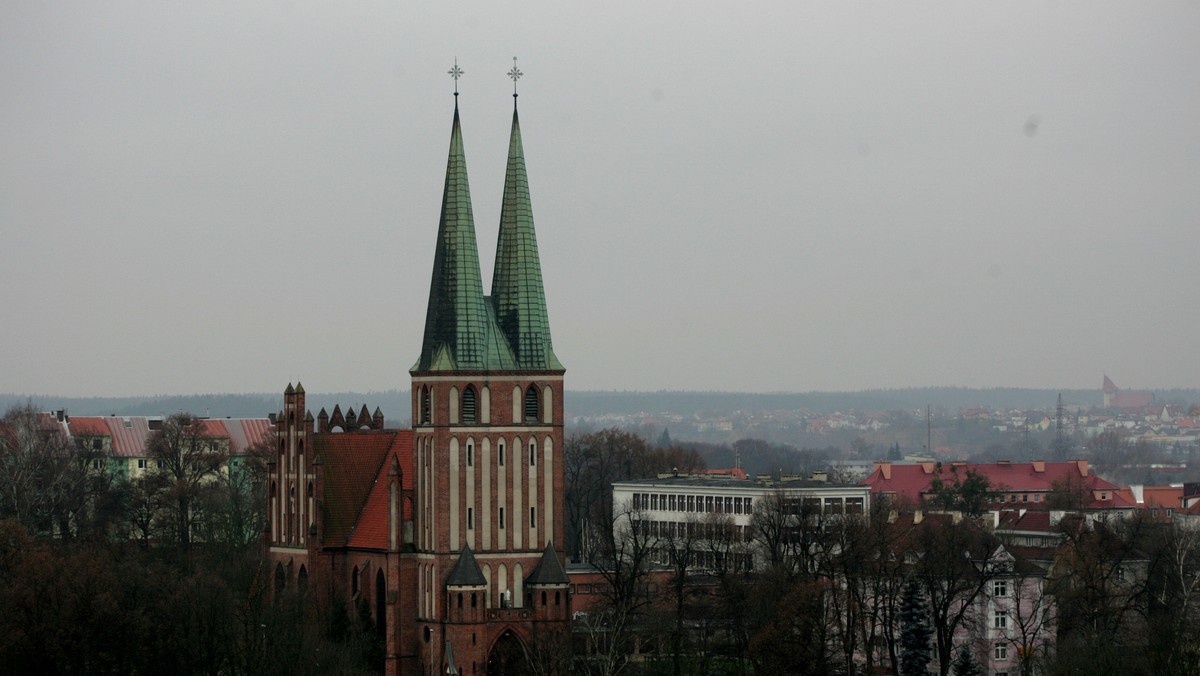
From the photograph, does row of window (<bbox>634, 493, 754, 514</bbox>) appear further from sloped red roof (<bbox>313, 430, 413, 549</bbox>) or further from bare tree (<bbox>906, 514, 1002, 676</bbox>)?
sloped red roof (<bbox>313, 430, 413, 549</bbox>)

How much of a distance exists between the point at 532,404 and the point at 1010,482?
111642 millimetres

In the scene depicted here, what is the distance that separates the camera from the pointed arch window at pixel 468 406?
9012cm

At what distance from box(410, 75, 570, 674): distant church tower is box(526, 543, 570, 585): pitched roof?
0.06m

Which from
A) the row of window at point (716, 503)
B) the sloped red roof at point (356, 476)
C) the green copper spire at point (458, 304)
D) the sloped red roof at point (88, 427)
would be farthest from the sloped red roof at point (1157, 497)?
the green copper spire at point (458, 304)

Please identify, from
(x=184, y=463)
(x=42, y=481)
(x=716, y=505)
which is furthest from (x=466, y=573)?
(x=184, y=463)

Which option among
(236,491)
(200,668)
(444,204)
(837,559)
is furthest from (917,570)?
(236,491)

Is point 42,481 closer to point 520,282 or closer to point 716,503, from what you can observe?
point 716,503

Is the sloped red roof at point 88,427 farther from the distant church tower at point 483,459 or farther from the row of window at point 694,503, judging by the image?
the distant church tower at point 483,459

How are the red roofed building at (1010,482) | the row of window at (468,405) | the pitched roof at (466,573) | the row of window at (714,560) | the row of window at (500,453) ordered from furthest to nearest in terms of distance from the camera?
the red roofed building at (1010,482) < the row of window at (714,560) < the row of window at (468,405) < the row of window at (500,453) < the pitched roof at (466,573)

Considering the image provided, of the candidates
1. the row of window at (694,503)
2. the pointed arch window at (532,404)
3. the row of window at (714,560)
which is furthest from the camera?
the row of window at (694,503)

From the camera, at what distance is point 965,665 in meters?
89.2

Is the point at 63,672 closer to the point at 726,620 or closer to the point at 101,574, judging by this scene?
the point at 101,574

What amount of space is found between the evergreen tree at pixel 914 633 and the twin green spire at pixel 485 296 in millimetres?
16823

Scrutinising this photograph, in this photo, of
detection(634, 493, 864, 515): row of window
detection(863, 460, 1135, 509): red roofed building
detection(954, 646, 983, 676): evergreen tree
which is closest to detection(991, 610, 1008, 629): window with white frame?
detection(954, 646, 983, 676): evergreen tree
